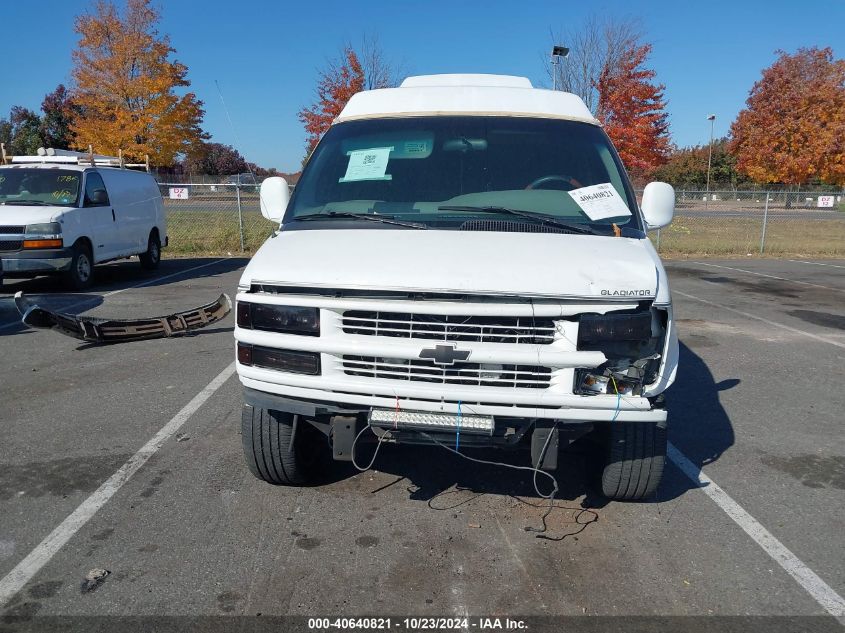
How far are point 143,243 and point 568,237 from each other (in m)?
12.2

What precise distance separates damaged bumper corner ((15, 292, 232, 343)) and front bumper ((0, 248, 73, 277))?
3.39 m

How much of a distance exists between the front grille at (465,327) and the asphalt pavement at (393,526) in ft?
3.59

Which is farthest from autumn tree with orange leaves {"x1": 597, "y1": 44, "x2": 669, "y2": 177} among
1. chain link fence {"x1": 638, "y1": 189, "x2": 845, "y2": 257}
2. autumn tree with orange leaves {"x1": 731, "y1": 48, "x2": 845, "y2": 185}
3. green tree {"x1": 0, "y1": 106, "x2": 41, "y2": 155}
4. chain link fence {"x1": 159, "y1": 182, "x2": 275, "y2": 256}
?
green tree {"x1": 0, "y1": 106, "x2": 41, "y2": 155}

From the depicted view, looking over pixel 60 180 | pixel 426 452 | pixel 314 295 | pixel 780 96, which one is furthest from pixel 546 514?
pixel 780 96

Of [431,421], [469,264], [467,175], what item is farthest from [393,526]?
[467,175]

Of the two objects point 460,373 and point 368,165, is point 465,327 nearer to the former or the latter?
point 460,373

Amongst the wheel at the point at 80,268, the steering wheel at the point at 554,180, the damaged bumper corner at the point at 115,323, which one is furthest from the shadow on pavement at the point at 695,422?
the wheel at the point at 80,268

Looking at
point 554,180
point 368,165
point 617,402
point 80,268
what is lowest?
point 80,268

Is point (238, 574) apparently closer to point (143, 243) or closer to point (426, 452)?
point (426, 452)

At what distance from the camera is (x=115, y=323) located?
7.57m

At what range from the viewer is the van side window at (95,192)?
1152 centimetres

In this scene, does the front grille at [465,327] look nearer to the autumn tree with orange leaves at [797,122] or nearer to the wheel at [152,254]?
the wheel at [152,254]

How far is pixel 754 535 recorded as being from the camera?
3547mm

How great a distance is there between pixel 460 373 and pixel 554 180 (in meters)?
1.62
